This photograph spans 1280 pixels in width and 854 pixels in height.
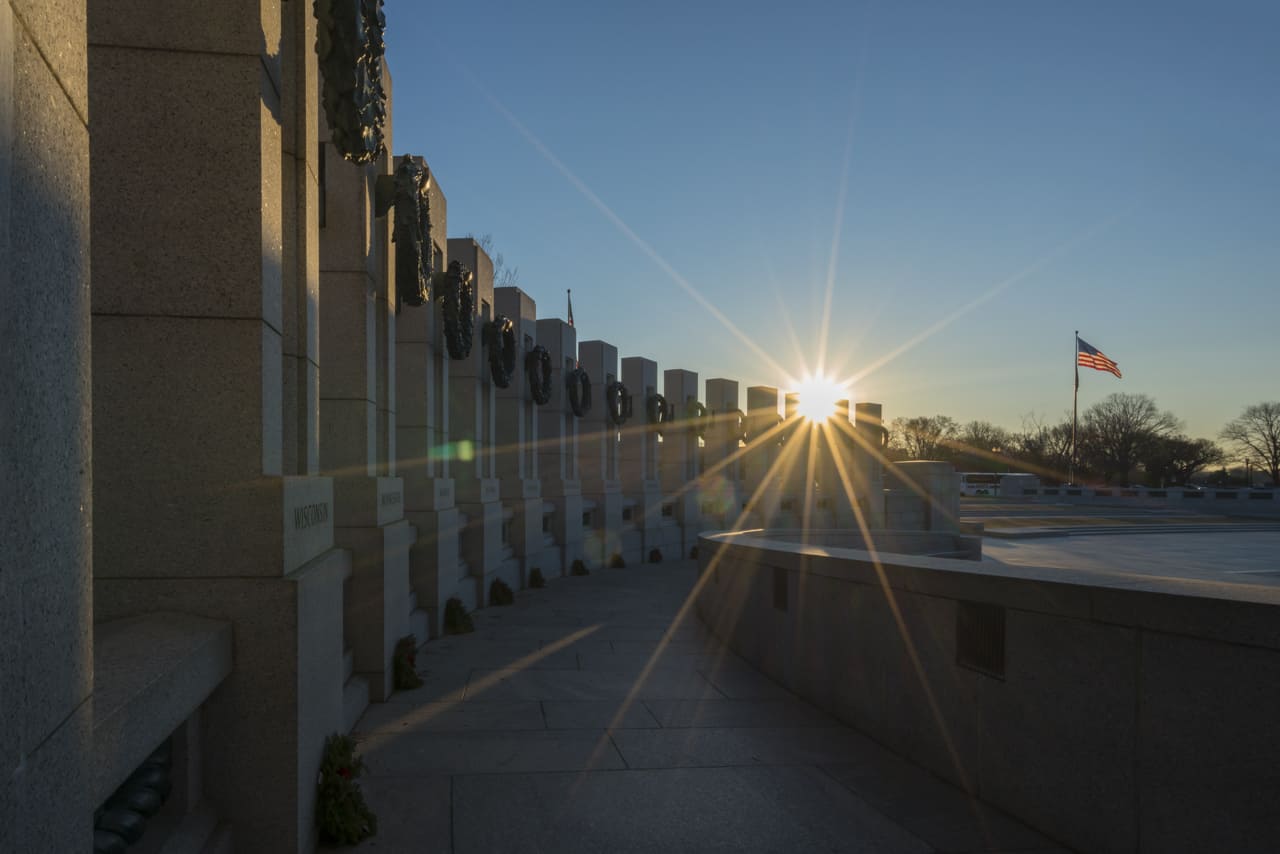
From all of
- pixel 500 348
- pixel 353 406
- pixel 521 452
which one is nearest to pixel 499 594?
pixel 521 452

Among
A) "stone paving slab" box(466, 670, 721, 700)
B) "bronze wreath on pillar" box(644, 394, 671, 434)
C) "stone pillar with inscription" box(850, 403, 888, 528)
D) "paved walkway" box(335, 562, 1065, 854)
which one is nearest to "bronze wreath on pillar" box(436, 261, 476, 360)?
"paved walkway" box(335, 562, 1065, 854)

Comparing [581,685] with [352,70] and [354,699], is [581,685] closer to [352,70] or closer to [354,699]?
[354,699]

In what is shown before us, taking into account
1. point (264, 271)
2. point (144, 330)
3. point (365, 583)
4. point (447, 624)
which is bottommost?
point (447, 624)

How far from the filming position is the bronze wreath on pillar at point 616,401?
76.6 ft

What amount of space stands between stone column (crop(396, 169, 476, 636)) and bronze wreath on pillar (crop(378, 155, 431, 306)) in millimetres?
1033

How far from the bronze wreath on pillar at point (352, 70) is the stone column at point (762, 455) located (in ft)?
71.0

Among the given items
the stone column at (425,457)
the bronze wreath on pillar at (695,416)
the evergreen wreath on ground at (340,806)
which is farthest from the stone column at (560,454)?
the evergreen wreath on ground at (340,806)

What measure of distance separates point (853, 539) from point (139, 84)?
1548 centimetres

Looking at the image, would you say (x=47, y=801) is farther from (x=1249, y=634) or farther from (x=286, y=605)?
(x=1249, y=634)

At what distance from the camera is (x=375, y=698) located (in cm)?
859

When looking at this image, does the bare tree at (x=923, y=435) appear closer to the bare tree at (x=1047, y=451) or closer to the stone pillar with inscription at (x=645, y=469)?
the bare tree at (x=1047, y=451)

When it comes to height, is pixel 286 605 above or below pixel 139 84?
below

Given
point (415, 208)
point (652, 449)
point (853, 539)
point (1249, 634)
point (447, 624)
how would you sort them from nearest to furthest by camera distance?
1. point (1249, 634)
2. point (415, 208)
3. point (447, 624)
4. point (853, 539)
5. point (652, 449)

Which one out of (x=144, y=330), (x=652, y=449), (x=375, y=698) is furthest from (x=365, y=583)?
(x=652, y=449)
